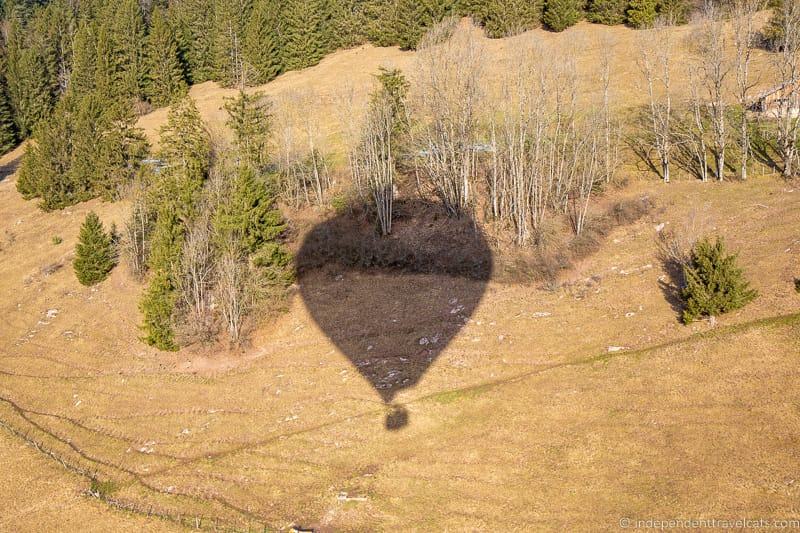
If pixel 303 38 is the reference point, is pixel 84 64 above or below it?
below

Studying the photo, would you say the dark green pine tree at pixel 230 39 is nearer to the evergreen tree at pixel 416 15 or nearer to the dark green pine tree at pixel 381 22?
the dark green pine tree at pixel 381 22

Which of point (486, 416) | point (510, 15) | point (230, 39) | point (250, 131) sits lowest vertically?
point (486, 416)

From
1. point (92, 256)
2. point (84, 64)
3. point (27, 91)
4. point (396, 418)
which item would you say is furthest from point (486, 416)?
point (27, 91)

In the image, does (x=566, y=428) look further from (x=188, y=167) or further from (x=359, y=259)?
(x=188, y=167)

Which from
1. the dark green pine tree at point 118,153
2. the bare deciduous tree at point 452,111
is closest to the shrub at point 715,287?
the bare deciduous tree at point 452,111

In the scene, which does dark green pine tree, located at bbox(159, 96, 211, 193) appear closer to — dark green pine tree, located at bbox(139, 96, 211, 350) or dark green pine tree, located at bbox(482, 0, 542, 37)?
dark green pine tree, located at bbox(139, 96, 211, 350)

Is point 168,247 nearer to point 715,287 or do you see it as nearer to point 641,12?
point 715,287
